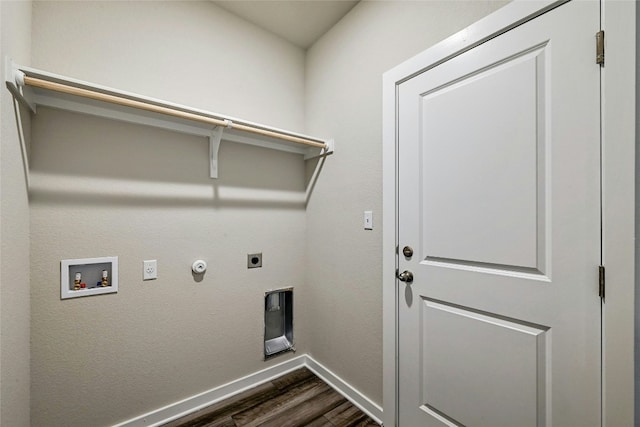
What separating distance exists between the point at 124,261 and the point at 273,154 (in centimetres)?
115

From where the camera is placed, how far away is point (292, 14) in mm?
1774

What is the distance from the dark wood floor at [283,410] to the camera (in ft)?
4.99

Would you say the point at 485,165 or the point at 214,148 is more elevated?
the point at 214,148

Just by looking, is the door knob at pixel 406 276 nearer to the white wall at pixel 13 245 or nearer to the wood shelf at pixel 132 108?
the wood shelf at pixel 132 108

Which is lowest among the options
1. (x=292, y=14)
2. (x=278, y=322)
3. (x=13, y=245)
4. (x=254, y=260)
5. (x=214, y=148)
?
(x=278, y=322)

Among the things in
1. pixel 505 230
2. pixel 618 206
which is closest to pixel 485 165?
pixel 505 230

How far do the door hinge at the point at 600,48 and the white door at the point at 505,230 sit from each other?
0.02 meters

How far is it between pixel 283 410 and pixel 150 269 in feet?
3.88

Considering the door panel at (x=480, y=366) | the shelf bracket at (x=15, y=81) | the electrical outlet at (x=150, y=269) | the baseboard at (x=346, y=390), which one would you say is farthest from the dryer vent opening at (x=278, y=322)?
the shelf bracket at (x=15, y=81)

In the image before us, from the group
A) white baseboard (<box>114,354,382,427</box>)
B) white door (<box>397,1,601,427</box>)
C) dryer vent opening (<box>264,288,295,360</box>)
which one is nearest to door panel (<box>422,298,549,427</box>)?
white door (<box>397,1,601,427</box>)

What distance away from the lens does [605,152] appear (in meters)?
0.82

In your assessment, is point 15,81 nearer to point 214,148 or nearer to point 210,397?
point 214,148

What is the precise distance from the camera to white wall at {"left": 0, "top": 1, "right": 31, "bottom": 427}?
93 cm

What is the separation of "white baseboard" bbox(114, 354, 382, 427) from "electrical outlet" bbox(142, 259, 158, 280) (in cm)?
79
